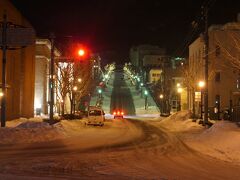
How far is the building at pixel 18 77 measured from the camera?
46.4m

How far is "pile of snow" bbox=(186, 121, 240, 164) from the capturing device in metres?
20.9

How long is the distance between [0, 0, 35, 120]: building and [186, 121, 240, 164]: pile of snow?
2144 centimetres

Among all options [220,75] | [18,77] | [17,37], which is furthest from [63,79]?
[17,37]

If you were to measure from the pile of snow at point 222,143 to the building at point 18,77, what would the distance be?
844 inches

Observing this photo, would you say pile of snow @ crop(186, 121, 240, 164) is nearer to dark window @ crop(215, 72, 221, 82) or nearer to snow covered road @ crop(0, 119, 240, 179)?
snow covered road @ crop(0, 119, 240, 179)

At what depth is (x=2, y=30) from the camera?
30.4 m

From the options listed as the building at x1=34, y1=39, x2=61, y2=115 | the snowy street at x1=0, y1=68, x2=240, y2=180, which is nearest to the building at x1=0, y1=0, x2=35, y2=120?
the building at x1=34, y1=39, x2=61, y2=115

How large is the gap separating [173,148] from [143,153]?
3257mm

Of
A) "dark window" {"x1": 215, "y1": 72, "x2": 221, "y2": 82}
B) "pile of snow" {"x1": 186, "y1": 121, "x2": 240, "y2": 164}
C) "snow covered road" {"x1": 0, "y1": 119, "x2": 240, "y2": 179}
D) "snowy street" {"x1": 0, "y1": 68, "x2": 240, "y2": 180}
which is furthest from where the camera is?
"dark window" {"x1": 215, "y1": 72, "x2": 221, "y2": 82}

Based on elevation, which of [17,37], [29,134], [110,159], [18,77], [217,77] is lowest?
[110,159]

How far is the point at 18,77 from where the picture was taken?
51031 mm

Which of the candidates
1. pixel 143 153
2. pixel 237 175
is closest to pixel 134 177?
pixel 237 175

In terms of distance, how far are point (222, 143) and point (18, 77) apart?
30.9m

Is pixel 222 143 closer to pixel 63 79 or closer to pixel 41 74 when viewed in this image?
pixel 63 79
